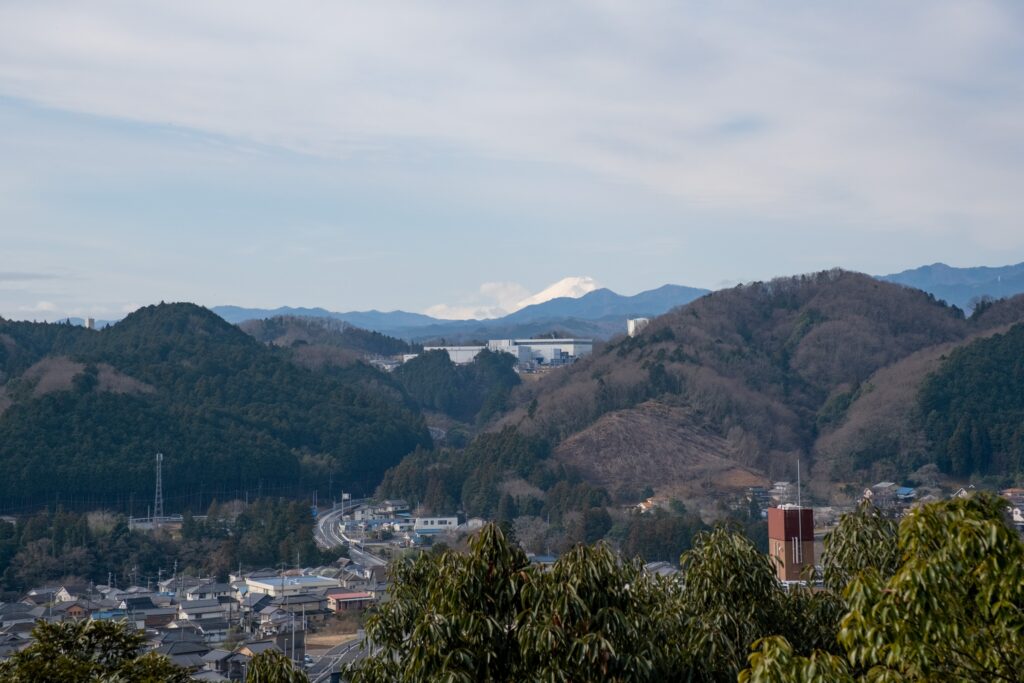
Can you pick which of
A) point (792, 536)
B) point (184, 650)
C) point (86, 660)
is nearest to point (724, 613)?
point (86, 660)

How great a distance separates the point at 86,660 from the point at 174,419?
49.5m

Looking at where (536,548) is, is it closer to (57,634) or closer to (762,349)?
(57,634)

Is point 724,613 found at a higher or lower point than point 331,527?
higher

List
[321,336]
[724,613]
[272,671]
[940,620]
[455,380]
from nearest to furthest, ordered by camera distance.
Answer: [940,620], [272,671], [724,613], [455,380], [321,336]

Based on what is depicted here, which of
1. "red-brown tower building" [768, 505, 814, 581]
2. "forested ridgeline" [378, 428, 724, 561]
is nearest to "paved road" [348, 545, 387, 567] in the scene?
"forested ridgeline" [378, 428, 724, 561]

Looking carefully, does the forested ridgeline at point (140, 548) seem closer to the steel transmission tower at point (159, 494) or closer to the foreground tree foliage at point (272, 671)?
the steel transmission tower at point (159, 494)

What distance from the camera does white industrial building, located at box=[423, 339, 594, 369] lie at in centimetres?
11412

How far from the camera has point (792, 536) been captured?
15438mm

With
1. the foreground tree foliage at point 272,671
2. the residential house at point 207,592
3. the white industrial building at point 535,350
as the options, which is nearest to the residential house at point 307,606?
the residential house at point 207,592

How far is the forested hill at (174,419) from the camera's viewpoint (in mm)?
49688

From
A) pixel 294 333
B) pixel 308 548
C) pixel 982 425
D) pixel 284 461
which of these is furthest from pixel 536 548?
pixel 294 333

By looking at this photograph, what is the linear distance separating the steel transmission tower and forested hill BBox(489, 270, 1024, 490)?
1771cm

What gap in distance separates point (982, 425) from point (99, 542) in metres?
36.5

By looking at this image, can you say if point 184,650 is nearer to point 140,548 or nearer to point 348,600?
point 348,600
